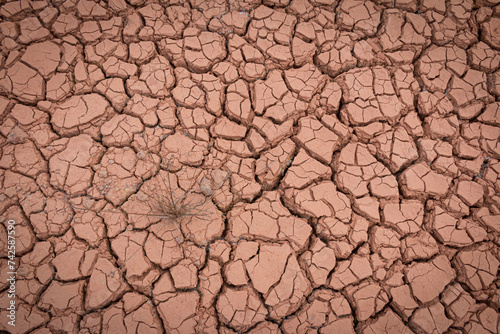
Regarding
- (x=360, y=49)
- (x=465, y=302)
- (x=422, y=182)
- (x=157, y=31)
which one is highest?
(x=360, y=49)

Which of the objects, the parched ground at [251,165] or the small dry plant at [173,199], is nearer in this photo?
the parched ground at [251,165]

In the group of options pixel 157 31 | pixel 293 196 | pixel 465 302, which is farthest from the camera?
pixel 157 31

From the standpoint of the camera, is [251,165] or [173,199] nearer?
[173,199]

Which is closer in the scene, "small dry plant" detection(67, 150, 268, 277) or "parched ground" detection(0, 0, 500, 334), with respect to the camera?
"parched ground" detection(0, 0, 500, 334)

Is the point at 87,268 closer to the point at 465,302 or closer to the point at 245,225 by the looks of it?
the point at 245,225

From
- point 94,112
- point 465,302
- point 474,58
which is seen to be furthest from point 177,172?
point 474,58

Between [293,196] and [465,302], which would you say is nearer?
[465,302]

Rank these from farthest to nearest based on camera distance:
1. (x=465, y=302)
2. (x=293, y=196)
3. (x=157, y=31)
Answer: (x=157, y=31)
(x=293, y=196)
(x=465, y=302)

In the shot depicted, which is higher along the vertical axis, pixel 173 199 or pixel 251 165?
pixel 251 165
